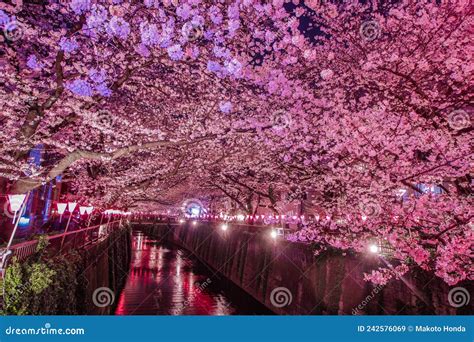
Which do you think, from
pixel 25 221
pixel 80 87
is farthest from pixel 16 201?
pixel 25 221

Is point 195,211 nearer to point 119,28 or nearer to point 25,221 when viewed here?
point 25,221

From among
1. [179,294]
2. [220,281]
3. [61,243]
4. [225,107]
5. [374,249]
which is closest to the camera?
[61,243]

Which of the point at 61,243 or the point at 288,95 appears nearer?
the point at 61,243

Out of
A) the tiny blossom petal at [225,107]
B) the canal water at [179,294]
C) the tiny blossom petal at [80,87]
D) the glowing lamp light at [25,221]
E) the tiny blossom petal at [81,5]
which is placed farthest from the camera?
the glowing lamp light at [25,221]

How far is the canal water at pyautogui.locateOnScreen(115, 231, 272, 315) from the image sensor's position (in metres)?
23.3

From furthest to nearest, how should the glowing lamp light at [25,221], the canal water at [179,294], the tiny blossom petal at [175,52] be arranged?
1. the glowing lamp light at [25,221]
2. the canal water at [179,294]
3. the tiny blossom petal at [175,52]

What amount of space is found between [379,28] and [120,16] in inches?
399

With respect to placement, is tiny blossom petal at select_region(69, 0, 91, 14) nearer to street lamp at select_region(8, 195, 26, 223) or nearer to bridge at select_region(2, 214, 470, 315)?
street lamp at select_region(8, 195, 26, 223)

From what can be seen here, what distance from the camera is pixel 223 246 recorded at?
3672 cm

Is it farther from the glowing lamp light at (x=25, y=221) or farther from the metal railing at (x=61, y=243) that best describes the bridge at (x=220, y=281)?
the glowing lamp light at (x=25, y=221)

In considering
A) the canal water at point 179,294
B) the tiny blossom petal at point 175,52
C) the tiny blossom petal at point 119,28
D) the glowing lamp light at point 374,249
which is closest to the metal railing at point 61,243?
the tiny blossom petal at point 119,28

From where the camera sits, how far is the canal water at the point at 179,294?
23.3 meters

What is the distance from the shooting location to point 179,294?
90.6 ft

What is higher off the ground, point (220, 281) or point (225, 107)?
point (225, 107)
